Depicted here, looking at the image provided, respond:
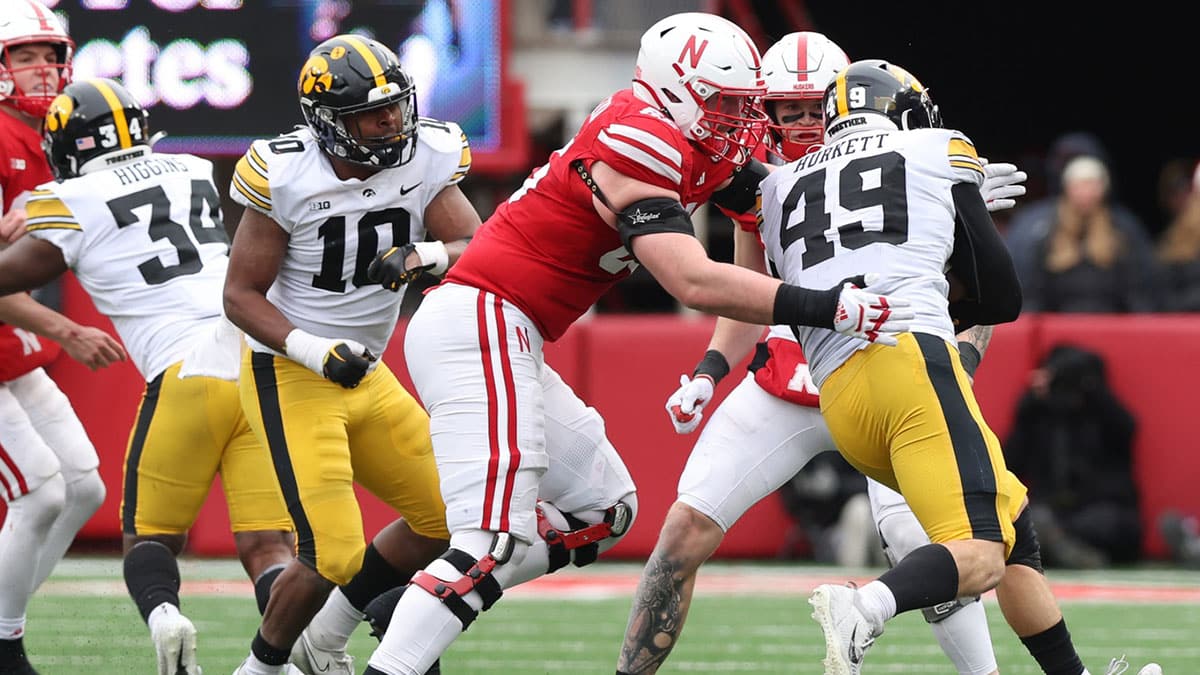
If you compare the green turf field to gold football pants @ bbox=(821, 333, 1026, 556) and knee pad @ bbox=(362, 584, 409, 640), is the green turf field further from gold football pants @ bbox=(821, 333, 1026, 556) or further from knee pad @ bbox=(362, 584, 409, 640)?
gold football pants @ bbox=(821, 333, 1026, 556)

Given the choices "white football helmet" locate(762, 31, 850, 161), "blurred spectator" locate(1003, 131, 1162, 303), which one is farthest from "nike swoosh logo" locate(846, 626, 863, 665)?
"blurred spectator" locate(1003, 131, 1162, 303)

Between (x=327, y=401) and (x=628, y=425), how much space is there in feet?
14.1

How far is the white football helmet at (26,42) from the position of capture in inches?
232

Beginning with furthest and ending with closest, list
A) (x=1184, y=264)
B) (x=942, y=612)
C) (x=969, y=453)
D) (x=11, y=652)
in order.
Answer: (x=1184, y=264) < (x=11, y=652) < (x=942, y=612) < (x=969, y=453)

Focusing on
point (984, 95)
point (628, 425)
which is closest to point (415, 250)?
point (628, 425)

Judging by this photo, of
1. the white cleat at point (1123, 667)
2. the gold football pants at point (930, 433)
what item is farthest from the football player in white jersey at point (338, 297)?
the white cleat at point (1123, 667)

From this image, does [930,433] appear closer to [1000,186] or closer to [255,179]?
[1000,186]

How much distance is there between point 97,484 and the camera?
5.80 meters

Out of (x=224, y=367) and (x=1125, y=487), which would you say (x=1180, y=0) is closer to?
(x=1125, y=487)

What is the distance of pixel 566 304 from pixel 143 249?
159cm

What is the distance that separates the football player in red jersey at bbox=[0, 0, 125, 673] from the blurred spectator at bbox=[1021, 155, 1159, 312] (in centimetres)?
524

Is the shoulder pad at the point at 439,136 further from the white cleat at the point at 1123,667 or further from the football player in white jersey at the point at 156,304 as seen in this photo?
the white cleat at the point at 1123,667

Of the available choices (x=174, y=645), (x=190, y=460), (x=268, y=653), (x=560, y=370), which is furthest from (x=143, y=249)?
(x=560, y=370)

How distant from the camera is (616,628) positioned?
6.72 m
